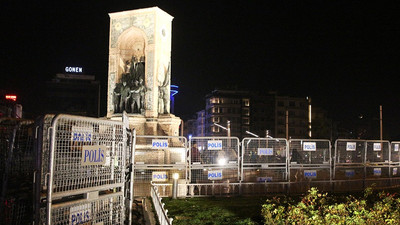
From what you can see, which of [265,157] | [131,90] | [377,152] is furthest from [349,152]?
[131,90]

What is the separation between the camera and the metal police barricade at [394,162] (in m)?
19.4

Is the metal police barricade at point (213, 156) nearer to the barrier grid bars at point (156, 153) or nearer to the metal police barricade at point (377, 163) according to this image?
the barrier grid bars at point (156, 153)

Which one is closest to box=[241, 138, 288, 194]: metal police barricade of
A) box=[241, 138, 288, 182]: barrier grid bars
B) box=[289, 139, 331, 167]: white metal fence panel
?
box=[241, 138, 288, 182]: barrier grid bars

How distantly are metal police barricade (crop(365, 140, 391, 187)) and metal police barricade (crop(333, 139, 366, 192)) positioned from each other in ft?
0.96

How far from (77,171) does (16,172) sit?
2725mm

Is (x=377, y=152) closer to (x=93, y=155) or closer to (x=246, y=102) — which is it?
(x=93, y=155)

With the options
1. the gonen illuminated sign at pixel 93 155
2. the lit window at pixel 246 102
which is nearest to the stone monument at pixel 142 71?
the gonen illuminated sign at pixel 93 155

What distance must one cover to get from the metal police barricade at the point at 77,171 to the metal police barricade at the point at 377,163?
47.9ft

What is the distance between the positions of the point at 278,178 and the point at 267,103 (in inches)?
3777

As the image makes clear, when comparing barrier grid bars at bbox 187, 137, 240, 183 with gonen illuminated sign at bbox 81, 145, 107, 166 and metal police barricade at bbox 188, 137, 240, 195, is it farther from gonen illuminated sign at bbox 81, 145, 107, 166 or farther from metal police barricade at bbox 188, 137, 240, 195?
gonen illuminated sign at bbox 81, 145, 107, 166

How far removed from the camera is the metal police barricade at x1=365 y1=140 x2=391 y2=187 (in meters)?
18.4

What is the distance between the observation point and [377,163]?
739 inches

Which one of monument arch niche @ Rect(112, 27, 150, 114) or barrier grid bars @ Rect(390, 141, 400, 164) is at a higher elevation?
monument arch niche @ Rect(112, 27, 150, 114)

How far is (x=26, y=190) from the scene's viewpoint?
22.4 feet
